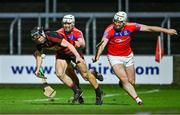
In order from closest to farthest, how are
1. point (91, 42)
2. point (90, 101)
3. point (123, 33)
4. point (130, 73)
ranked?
point (123, 33) → point (130, 73) → point (90, 101) → point (91, 42)

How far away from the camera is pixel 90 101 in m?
20.0

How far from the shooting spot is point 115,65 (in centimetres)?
1812

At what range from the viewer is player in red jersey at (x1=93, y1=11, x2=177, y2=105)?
709 inches

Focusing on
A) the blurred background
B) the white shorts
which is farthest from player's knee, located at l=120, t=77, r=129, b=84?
the blurred background

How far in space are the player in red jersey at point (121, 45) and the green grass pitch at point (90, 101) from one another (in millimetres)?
750

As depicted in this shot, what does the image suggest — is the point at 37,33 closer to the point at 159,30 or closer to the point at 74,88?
the point at 74,88

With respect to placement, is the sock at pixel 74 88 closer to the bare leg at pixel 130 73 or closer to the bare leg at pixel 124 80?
the bare leg at pixel 124 80

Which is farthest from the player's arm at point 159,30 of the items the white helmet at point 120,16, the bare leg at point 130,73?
the bare leg at point 130,73

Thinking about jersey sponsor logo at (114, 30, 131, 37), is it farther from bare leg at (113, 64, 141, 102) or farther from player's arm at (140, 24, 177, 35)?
bare leg at (113, 64, 141, 102)

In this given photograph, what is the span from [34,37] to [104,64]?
10237 millimetres

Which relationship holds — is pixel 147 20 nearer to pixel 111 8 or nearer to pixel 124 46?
pixel 111 8

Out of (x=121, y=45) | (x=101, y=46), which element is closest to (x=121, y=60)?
(x=121, y=45)

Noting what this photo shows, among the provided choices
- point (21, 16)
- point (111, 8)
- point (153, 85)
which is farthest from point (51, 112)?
point (111, 8)

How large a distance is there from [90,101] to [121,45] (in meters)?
2.30
